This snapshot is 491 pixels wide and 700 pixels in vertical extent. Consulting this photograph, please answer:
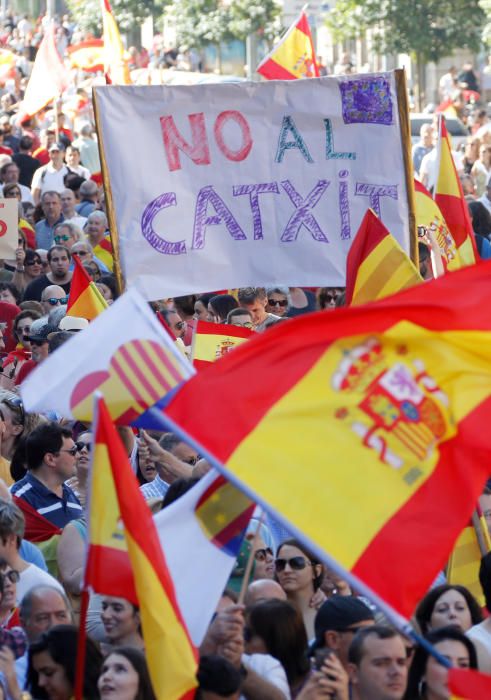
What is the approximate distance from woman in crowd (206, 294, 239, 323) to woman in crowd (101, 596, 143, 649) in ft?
16.1

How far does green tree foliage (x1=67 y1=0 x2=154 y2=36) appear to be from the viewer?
44.8m

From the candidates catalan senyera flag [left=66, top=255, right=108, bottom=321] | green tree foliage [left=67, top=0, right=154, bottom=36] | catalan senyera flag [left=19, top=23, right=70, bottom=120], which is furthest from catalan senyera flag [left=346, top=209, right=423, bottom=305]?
green tree foliage [left=67, top=0, right=154, bottom=36]

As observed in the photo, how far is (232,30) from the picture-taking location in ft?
131

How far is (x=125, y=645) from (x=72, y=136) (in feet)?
62.6

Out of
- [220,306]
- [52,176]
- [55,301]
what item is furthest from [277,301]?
[52,176]

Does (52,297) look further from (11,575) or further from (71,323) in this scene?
(11,575)

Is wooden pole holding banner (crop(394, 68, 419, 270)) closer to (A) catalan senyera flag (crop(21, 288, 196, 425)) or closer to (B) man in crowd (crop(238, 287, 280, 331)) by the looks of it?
(B) man in crowd (crop(238, 287, 280, 331))

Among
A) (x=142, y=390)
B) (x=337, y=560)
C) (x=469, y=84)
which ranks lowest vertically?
(x=469, y=84)

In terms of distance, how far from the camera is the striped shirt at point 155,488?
8.12 meters

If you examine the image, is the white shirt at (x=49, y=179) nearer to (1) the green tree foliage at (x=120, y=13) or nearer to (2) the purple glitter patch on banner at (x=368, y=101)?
(2) the purple glitter patch on banner at (x=368, y=101)

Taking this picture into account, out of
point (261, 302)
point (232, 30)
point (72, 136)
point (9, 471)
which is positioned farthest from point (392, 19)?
point (9, 471)

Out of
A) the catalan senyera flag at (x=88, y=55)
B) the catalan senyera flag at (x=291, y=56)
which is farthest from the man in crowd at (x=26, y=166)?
the catalan senyera flag at (x=88, y=55)

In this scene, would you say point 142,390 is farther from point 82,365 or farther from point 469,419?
point 469,419

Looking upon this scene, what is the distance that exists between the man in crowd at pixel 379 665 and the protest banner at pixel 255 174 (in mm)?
3608
